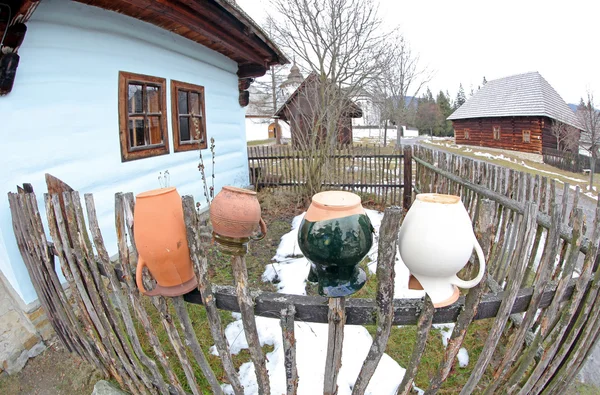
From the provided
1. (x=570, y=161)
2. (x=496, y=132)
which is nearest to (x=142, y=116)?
(x=570, y=161)

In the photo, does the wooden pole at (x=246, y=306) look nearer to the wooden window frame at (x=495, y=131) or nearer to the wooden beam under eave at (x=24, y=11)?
the wooden beam under eave at (x=24, y=11)

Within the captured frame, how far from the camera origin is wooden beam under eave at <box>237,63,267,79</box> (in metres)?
6.36

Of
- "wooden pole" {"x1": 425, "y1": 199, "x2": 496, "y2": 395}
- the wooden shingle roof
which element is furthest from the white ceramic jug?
the wooden shingle roof

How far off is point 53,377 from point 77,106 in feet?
8.17

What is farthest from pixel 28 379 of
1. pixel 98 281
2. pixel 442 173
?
pixel 442 173

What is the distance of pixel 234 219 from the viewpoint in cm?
120

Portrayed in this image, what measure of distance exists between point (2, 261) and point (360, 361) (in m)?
3.00

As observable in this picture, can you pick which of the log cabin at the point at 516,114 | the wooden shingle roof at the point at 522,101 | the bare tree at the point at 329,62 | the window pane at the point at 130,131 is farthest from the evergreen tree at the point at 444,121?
the window pane at the point at 130,131

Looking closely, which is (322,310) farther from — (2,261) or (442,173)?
(442,173)

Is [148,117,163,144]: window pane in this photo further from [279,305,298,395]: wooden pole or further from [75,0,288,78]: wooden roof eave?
[279,305,298,395]: wooden pole

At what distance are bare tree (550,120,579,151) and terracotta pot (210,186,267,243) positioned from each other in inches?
908

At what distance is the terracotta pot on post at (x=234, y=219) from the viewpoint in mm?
1202

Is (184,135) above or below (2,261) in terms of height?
above

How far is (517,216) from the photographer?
254 centimetres
